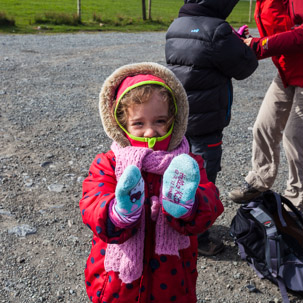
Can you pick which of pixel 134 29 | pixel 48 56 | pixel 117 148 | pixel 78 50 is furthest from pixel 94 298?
pixel 134 29

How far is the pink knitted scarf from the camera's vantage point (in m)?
1.84

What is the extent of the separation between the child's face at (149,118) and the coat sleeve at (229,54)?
108 centimetres

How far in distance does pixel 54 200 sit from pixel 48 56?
276 inches

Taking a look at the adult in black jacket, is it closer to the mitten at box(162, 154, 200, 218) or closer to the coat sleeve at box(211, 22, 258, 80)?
the coat sleeve at box(211, 22, 258, 80)

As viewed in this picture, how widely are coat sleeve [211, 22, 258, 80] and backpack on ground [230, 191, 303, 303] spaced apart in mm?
1152

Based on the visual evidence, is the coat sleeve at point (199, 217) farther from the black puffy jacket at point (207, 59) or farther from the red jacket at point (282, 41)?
the red jacket at point (282, 41)

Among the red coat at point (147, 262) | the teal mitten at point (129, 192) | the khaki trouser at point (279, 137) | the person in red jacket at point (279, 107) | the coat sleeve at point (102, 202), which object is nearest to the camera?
the teal mitten at point (129, 192)

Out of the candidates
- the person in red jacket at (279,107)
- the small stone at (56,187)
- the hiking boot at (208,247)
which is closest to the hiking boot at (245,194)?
the person in red jacket at (279,107)

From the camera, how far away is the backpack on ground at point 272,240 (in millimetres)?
2949

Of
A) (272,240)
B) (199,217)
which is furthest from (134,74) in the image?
(272,240)

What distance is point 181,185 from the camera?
1.64 meters

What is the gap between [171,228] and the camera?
189 cm

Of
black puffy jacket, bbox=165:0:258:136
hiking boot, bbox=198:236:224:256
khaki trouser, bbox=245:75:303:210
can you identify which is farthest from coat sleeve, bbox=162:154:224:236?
khaki trouser, bbox=245:75:303:210

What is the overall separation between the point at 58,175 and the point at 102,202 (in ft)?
9.36
